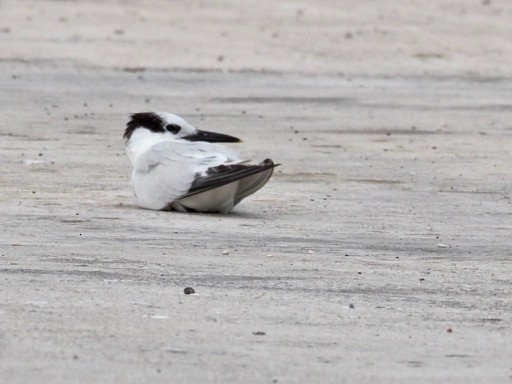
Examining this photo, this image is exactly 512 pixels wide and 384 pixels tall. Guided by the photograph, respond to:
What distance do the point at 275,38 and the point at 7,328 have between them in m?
17.9

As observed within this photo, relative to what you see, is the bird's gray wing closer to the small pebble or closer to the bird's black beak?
the bird's black beak

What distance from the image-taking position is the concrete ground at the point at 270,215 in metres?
6.91

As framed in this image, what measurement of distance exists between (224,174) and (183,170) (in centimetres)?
30

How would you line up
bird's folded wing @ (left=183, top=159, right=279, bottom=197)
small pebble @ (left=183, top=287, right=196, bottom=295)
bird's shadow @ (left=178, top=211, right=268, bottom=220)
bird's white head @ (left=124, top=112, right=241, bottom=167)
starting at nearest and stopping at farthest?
small pebble @ (left=183, top=287, right=196, bottom=295)
bird's folded wing @ (left=183, top=159, right=279, bottom=197)
bird's shadow @ (left=178, top=211, right=268, bottom=220)
bird's white head @ (left=124, top=112, right=241, bottom=167)

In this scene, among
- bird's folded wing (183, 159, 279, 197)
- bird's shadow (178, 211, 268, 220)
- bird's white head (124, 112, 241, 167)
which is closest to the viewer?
bird's folded wing (183, 159, 279, 197)

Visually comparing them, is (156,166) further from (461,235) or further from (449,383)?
(449,383)

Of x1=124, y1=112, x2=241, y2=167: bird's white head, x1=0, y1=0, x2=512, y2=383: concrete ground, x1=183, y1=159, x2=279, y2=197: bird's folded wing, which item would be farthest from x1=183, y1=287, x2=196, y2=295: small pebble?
x1=124, y1=112, x2=241, y2=167: bird's white head

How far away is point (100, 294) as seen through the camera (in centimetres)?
800

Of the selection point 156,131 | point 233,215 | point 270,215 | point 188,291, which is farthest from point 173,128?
point 188,291

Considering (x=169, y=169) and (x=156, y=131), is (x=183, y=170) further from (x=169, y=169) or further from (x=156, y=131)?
(x=156, y=131)

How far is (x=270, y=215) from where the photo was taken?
11328 millimetres

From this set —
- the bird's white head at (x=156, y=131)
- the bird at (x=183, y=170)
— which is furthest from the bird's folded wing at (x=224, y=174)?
the bird's white head at (x=156, y=131)

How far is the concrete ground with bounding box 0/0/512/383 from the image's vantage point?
22.7ft

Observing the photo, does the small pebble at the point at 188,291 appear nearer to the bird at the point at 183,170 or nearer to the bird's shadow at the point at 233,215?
the bird at the point at 183,170
